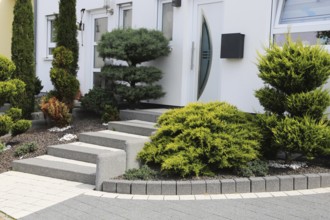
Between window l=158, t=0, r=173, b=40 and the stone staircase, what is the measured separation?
221 cm

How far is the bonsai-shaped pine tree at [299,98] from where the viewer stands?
5.13m

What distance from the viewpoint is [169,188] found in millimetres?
4926

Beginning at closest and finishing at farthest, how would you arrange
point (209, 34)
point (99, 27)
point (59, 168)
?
point (59, 168) < point (209, 34) < point (99, 27)

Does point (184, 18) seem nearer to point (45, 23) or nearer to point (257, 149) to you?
point (257, 149)

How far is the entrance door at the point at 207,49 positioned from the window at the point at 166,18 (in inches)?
29.8

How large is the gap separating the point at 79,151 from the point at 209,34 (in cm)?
385

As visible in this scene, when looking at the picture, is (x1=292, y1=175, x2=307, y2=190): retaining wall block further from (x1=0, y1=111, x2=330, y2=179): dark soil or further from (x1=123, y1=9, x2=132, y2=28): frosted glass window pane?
(x1=123, y1=9, x2=132, y2=28): frosted glass window pane

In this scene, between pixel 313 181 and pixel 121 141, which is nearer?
pixel 313 181

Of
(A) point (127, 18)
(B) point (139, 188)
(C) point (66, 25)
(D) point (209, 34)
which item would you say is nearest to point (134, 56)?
(D) point (209, 34)

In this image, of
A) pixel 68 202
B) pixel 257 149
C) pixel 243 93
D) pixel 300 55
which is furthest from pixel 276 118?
pixel 68 202

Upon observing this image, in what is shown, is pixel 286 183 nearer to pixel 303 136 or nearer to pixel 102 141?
pixel 303 136

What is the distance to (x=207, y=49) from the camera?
322 inches

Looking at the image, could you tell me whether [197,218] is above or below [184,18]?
below

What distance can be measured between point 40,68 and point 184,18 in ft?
20.1
